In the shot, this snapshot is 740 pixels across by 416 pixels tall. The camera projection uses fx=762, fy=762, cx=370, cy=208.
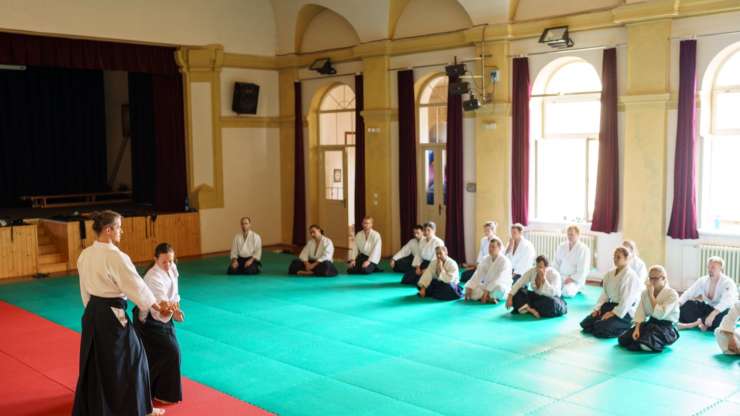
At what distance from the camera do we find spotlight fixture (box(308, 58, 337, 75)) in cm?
1441

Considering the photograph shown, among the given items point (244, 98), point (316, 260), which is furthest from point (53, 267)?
point (244, 98)

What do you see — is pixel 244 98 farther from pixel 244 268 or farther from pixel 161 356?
pixel 161 356

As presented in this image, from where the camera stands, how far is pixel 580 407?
238 inches

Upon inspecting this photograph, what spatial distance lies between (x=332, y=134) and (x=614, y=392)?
9.85 metres

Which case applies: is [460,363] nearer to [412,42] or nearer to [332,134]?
[412,42]

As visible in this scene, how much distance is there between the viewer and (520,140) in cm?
1179

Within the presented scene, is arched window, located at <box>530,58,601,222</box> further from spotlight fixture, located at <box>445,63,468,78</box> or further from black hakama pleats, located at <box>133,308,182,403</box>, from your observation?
black hakama pleats, located at <box>133,308,182,403</box>

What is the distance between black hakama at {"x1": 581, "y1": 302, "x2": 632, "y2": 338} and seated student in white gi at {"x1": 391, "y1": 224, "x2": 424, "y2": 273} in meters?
3.57

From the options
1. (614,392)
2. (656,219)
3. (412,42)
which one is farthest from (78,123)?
(614,392)

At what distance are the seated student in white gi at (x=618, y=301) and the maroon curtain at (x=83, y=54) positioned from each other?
9.30 meters

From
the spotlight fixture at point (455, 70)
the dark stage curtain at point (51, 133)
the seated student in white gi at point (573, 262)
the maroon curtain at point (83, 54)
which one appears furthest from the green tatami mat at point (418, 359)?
the dark stage curtain at point (51, 133)

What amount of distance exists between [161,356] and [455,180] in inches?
294

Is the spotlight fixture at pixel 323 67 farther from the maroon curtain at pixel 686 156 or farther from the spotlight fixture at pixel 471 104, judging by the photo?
the maroon curtain at pixel 686 156

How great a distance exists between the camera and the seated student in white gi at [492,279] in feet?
32.3
